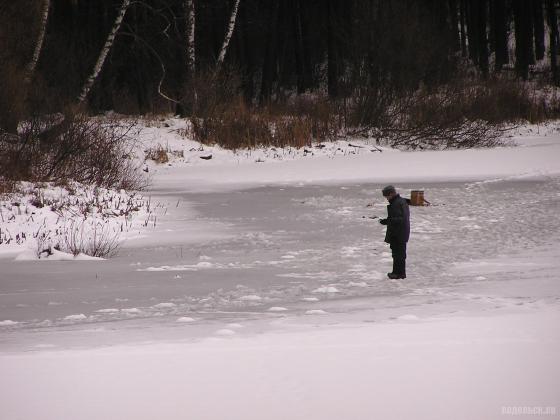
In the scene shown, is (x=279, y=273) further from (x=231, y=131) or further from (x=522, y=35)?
(x=522, y=35)

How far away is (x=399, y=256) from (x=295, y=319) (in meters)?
2.08

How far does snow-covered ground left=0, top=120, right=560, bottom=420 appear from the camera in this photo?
14.9ft

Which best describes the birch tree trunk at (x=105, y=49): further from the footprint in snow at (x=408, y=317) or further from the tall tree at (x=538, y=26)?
the tall tree at (x=538, y=26)

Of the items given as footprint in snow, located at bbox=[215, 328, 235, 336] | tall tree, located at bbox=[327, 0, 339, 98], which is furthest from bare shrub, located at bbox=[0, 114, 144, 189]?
tall tree, located at bbox=[327, 0, 339, 98]

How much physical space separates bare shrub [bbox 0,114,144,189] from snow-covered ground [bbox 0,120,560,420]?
2.31 meters

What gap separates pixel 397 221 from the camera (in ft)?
27.3

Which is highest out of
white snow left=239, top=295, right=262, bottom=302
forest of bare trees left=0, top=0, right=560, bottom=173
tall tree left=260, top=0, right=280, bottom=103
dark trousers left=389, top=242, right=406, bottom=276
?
tall tree left=260, top=0, right=280, bottom=103

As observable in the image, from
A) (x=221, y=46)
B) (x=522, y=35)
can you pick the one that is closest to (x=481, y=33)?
(x=522, y=35)

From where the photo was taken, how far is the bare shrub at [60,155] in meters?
14.5

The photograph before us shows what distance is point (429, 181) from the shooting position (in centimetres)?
1852

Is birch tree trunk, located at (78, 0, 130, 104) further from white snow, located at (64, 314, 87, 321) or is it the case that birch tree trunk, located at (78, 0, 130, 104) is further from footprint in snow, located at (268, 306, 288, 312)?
footprint in snow, located at (268, 306, 288, 312)

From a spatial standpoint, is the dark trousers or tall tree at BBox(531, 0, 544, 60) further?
tall tree at BBox(531, 0, 544, 60)

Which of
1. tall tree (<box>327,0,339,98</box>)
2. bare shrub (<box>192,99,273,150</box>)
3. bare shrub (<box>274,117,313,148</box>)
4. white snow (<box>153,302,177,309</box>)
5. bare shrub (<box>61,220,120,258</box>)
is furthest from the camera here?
tall tree (<box>327,0,339,98</box>)

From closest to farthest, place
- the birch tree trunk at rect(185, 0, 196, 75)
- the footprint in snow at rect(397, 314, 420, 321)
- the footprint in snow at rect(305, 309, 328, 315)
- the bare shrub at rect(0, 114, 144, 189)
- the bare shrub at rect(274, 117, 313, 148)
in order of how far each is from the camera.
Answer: the footprint in snow at rect(397, 314, 420, 321), the footprint in snow at rect(305, 309, 328, 315), the bare shrub at rect(0, 114, 144, 189), the bare shrub at rect(274, 117, 313, 148), the birch tree trunk at rect(185, 0, 196, 75)
